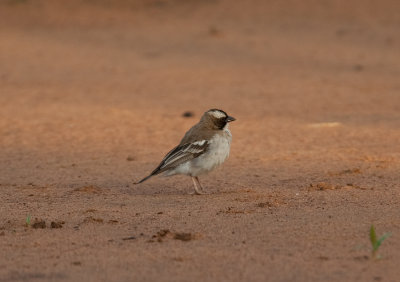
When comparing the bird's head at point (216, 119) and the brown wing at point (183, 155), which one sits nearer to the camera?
the brown wing at point (183, 155)

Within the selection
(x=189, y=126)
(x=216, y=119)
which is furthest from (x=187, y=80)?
(x=216, y=119)

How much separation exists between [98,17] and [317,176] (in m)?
17.3

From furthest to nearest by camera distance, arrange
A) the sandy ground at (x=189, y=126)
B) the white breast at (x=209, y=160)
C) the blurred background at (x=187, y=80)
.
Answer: the blurred background at (x=187, y=80) → the white breast at (x=209, y=160) → the sandy ground at (x=189, y=126)

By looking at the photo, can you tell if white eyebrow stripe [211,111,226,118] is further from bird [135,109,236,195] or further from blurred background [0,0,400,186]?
blurred background [0,0,400,186]

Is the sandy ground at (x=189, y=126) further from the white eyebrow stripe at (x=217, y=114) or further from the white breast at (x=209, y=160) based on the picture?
the white eyebrow stripe at (x=217, y=114)

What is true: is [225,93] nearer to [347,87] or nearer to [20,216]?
[347,87]

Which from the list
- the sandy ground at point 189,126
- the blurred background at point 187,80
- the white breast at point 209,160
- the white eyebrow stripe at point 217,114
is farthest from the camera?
the blurred background at point 187,80

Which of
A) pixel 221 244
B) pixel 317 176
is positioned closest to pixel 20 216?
pixel 221 244

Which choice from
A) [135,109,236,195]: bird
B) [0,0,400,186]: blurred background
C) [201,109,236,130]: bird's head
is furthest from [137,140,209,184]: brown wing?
[0,0,400,186]: blurred background

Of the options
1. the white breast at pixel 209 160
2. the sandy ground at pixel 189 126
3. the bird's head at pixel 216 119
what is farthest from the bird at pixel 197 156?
the sandy ground at pixel 189 126

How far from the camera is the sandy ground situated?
600 cm

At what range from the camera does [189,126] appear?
1302 cm

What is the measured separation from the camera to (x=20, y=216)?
733 centimetres

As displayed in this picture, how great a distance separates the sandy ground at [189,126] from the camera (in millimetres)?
5996
